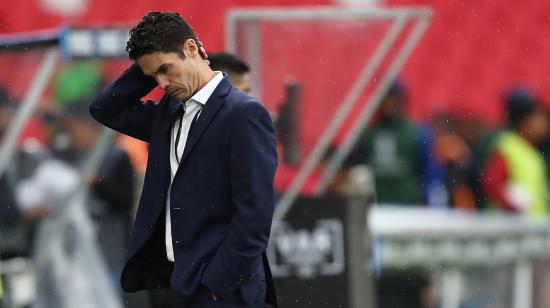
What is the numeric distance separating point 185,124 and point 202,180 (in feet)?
0.63

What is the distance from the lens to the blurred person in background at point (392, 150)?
8781mm

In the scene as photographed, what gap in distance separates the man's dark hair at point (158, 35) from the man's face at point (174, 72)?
0.7 inches

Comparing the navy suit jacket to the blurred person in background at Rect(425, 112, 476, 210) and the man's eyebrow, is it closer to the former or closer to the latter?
the man's eyebrow

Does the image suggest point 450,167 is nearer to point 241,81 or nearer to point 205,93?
point 241,81

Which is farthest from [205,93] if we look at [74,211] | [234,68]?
[74,211]

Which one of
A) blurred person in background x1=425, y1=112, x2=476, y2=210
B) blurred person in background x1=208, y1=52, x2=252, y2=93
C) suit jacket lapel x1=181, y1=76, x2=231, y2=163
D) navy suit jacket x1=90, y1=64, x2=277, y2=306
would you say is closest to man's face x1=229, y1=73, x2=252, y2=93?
blurred person in background x1=208, y1=52, x2=252, y2=93

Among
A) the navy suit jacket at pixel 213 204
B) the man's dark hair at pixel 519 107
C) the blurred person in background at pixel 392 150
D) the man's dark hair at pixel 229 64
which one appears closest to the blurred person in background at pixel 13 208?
the man's dark hair at pixel 229 64

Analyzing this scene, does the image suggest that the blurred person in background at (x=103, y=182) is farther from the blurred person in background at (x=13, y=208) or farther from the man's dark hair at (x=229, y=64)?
the man's dark hair at (x=229, y=64)

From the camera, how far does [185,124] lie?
152 inches

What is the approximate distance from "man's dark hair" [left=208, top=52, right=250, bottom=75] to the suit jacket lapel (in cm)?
121

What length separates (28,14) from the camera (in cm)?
923

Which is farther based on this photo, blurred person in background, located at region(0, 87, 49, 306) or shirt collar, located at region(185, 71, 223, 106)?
blurred person in background, located at region(0, 87, 49, 306)

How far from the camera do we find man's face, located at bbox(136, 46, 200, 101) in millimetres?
3734

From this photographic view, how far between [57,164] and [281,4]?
2.68 m
